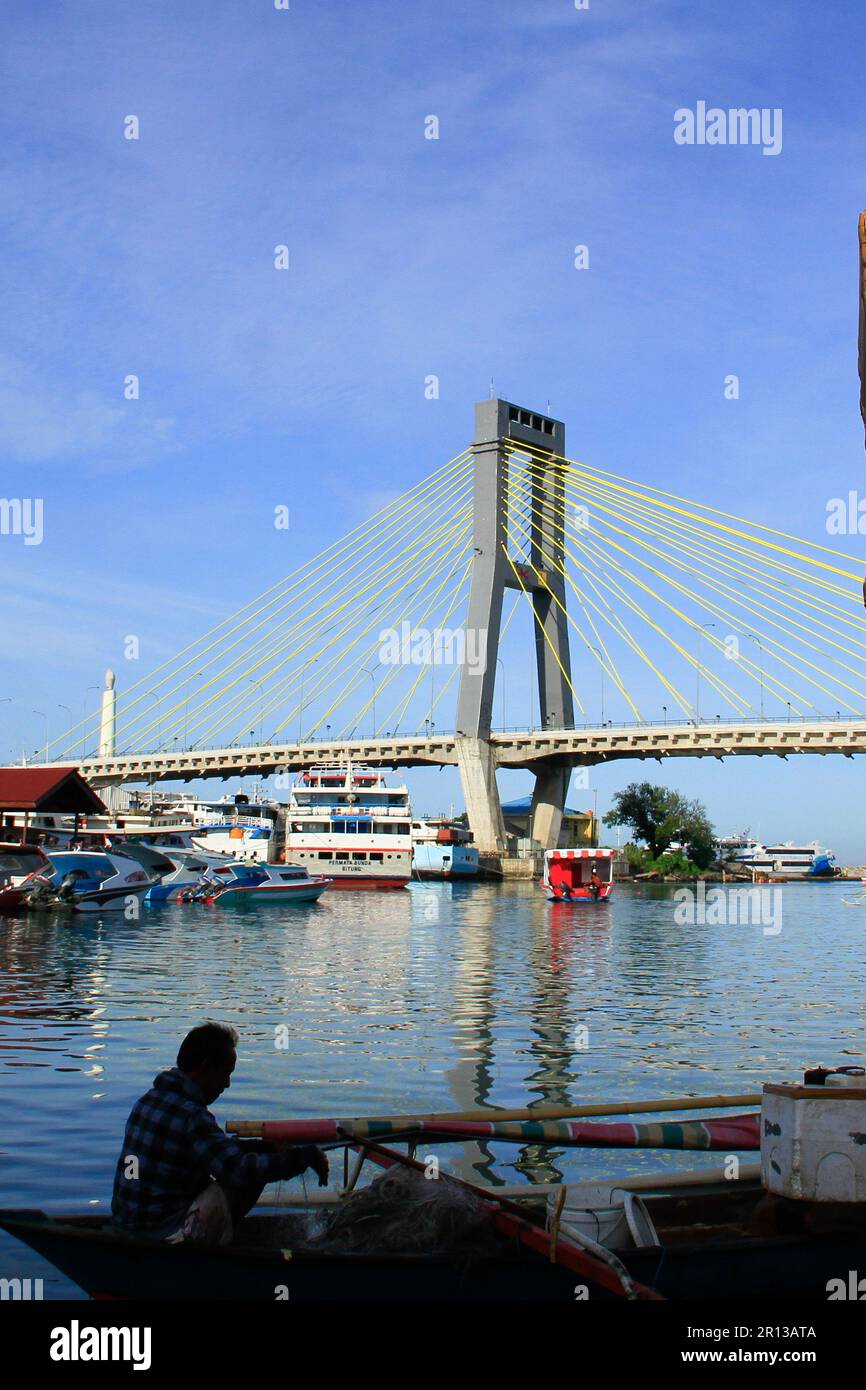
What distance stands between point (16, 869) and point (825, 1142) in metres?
40.0

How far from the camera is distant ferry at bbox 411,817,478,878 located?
8888cm

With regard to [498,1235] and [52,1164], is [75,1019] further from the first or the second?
[498,1235]

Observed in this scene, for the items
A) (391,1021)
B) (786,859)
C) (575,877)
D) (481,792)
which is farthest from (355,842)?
(786,859)

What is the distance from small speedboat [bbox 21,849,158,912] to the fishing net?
3490cm

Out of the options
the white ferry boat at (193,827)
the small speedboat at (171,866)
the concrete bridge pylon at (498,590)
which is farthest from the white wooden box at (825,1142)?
the concrete bridge pylon at (498,590)

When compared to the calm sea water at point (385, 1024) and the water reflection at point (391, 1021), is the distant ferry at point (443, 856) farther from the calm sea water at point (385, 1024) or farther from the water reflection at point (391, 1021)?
the calm sea water at point (385, 1024)

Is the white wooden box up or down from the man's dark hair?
down

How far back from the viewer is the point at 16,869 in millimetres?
43656

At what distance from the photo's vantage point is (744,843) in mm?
189375

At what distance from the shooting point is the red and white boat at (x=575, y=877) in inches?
2511

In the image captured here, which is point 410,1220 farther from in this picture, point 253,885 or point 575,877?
point 575,877

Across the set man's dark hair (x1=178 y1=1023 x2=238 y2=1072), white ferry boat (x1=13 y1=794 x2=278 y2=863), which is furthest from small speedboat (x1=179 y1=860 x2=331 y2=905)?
man's dark hair (x1=178 y1=1023 x2=238 y2=1072)

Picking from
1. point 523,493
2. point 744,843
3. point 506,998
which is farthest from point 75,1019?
point 744,843

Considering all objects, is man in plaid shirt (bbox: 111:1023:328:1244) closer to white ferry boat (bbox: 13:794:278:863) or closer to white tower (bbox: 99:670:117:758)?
white ferry boat (bbox: 13:794:278:863)
